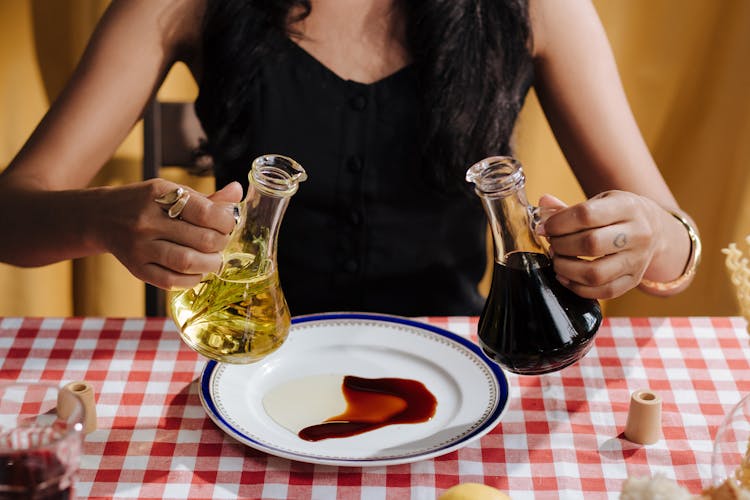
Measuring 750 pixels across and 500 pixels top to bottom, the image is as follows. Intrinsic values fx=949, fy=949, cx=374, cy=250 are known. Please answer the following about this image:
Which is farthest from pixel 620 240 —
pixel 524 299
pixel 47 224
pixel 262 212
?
pixel 47 224

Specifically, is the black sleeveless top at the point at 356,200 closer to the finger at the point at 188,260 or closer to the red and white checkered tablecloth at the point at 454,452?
the red and white checkered tablecloth at the point at 454,452

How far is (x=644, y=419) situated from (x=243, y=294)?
45cm

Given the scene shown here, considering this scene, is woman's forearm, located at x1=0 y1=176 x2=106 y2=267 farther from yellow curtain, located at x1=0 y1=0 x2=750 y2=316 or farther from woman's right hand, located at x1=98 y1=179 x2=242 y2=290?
yellow curtain, located at x1=0 y1=0 x2=750 y2=316

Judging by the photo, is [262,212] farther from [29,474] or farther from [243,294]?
[29,474]

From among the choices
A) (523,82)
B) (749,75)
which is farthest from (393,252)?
(749,75)

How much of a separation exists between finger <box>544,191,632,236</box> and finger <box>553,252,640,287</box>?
0.03 meters

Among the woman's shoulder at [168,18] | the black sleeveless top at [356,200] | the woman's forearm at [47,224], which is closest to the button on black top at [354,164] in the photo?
the black sleeveless top at [356,200]

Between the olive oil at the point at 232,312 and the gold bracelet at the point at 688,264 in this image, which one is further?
the gold bracelet at the point at 688,264

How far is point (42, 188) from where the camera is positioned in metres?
1.42

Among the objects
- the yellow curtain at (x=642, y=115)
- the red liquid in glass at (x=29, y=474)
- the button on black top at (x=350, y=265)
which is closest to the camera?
the red liquid in glass at (x=29, y=474)

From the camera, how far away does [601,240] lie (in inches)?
40.3

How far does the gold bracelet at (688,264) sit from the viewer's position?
1316 mm

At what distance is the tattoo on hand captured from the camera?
1.05m

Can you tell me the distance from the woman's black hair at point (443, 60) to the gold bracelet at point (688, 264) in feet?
1.16
